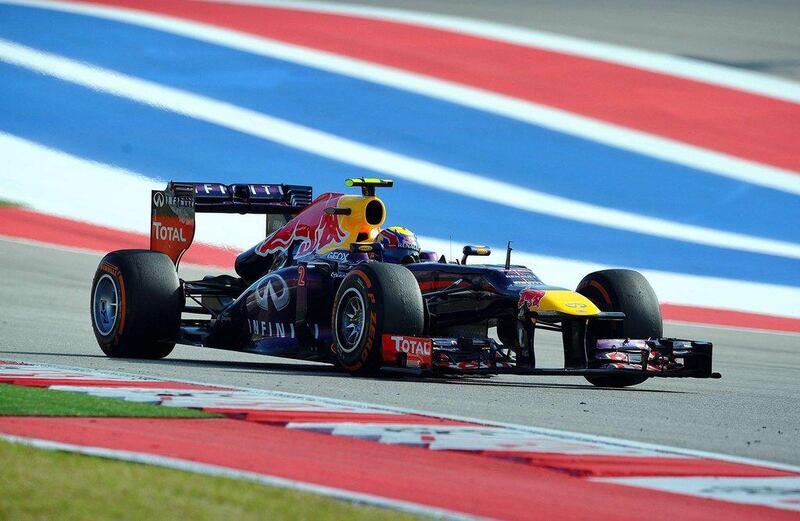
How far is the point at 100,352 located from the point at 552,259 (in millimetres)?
10663

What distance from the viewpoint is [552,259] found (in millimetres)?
22391

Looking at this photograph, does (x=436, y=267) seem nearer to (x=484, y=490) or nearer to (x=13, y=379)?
(x=13, y=379)

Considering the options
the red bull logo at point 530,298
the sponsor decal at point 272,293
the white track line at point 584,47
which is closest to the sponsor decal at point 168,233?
the sponsor decal at point 272,293

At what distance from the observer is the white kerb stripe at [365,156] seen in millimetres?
23438

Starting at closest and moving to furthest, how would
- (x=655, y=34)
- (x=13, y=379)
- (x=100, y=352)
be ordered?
(x=13, y=379) < (x=100, y=352) < (x=655, y=34)

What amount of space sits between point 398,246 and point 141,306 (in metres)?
2.29

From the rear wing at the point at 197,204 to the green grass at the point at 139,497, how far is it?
27.0ft

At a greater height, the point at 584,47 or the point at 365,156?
the point at 584,47

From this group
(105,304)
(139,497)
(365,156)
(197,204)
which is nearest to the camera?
(139,497)

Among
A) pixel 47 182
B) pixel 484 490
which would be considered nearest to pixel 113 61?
pixel 47 182

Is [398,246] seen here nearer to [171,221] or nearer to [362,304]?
[362,304]

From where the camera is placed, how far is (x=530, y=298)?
10.7 metres

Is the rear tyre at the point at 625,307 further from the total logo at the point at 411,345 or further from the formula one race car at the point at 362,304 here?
the total logo at the point at 411,345

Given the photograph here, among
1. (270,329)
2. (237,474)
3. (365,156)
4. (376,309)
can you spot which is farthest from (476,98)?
(237,474)
